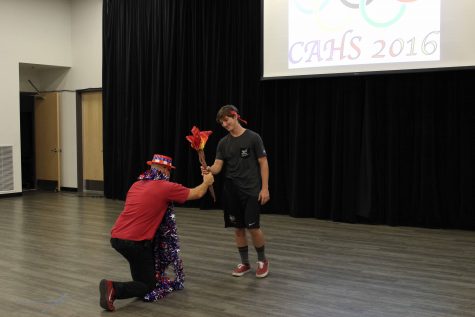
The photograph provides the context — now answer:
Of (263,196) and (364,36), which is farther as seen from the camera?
(364,36)

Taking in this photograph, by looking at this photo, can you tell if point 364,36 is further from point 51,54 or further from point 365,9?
point 51,54

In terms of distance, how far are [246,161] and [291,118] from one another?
10.8 feet

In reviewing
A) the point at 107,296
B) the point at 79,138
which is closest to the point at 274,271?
the point at 107,296

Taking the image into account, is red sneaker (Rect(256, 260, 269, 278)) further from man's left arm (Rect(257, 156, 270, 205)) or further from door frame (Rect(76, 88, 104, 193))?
door frame (Rect(76, 88, 104, 193))

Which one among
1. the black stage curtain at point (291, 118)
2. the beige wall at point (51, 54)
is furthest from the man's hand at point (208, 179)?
the beige wall at point (51, 54)

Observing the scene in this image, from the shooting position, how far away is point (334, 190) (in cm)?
679

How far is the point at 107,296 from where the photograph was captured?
334 cm

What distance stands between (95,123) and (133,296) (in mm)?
7122

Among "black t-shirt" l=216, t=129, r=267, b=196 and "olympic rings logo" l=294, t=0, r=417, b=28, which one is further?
"olympic rings logo" l=294, t=0, r=417, b=28

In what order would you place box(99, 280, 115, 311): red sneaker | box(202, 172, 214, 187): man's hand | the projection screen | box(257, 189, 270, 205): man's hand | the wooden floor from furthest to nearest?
the projection screen
box(257, 189, 270, 205): man's hand
box(202, 172, 214, 187): man's hand
the wooden floor
box(99, 280, 115, 311): red sneaker

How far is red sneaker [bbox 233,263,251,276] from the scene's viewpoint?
4172 mm

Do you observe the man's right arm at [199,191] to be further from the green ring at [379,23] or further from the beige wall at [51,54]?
the beige wall at [51,54]

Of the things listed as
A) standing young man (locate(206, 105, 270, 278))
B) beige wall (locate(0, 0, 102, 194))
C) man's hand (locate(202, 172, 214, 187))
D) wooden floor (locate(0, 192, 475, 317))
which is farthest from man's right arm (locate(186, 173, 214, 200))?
beige wall (locate(0, 0, 102, 194))

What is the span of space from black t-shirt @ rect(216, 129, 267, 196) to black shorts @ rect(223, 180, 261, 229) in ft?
0.17
